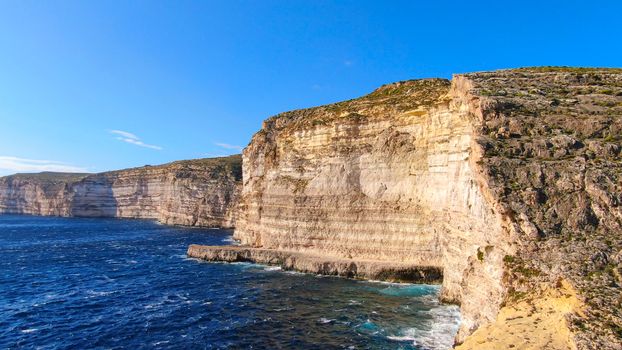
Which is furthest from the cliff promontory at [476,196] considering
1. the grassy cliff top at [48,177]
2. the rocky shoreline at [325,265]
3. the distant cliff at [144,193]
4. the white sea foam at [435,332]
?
the grassy cliff top at [48,177]

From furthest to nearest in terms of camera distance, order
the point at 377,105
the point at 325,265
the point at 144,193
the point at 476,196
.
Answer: the point at 144,193
the point at 377,105
the point at 325,265
the point at 476,196

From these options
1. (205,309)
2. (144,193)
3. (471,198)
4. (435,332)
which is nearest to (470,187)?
(471,198)

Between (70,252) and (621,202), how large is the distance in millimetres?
70506

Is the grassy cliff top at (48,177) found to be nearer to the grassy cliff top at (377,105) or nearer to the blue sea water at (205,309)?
the blue sea water at (205,309)

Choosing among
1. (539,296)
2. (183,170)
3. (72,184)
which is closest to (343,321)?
(539,296)

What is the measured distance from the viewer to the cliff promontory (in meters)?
17.8

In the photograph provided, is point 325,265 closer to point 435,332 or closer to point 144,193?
point 435,332

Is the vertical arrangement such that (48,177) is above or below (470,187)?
above

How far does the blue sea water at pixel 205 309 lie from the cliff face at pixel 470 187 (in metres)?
4.90

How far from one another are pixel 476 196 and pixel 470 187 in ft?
7.88

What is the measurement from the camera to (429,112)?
144 ft

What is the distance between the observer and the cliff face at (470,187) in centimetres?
1969

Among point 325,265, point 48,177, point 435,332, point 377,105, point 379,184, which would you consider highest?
point 48,177

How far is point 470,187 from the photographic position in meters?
29.5
